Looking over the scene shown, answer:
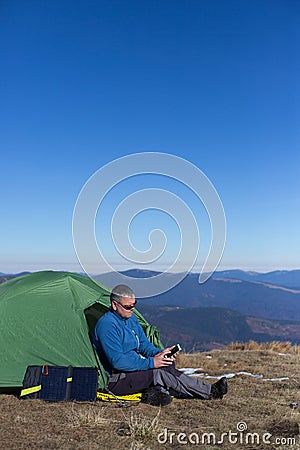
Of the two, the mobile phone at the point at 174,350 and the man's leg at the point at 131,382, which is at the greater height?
the mobile phone at the point at 174,350

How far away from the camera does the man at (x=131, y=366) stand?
6.47 metres

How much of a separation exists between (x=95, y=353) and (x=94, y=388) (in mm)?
923

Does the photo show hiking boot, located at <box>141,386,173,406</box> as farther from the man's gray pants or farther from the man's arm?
the man's arm

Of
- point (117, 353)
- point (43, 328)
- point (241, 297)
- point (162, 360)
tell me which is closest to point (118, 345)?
point (117, 353)

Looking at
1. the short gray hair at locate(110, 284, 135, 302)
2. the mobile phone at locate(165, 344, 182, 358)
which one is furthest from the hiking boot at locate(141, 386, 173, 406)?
the short gray hair at locate(110, 284, 135, 302)

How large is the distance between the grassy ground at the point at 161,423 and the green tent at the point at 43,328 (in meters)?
0.67

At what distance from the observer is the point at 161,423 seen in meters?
5.38

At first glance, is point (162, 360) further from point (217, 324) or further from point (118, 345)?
point (217, 324)

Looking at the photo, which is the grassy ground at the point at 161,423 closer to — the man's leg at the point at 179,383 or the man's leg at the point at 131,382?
the man's leg at the point at 179,383

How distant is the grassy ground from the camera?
15.4 feet

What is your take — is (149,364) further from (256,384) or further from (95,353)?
(256,384)

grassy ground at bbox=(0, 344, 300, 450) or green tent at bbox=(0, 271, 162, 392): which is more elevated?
green tent at bbox=(0, 271, 162, 392)

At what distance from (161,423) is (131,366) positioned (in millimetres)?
1271

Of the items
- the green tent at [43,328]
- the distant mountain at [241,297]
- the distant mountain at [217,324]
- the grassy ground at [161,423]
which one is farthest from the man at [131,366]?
the distant mountain at [241,297]
